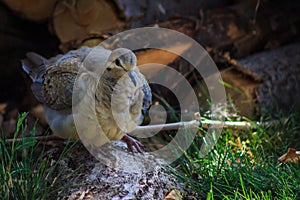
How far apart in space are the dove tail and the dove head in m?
0.74

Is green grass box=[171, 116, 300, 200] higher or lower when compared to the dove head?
lower

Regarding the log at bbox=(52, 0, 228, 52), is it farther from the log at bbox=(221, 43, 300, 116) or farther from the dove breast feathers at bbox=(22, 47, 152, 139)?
the dove breast feathers at bbox=(22, 47, 152, 139)

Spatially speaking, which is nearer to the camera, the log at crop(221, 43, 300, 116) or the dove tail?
the dove tail

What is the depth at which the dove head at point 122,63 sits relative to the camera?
2.46 meters

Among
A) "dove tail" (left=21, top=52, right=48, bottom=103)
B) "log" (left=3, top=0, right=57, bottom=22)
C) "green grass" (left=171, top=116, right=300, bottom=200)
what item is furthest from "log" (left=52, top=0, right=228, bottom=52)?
"green grass" (left=171, top=116, right=300, bottom=200)

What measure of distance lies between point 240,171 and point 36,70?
163 centimetres

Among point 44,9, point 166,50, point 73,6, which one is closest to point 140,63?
point 166,50

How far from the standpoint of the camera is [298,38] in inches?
178

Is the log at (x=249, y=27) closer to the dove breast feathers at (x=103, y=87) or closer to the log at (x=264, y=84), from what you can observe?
the log at (x=264, y=84)

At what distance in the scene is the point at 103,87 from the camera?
2609 mm

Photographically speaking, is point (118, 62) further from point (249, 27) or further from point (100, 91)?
point (249, 27)

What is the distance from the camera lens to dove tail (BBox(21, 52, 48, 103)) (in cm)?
313

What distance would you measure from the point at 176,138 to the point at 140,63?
82 cm

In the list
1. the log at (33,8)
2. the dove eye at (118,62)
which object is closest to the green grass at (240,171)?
the dove eye at (118,62)
